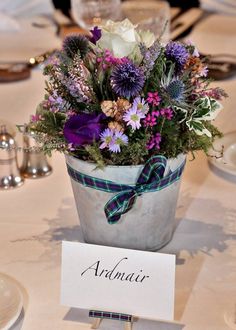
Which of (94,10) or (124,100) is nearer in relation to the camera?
(124,100)

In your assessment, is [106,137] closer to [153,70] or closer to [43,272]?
[153,70]

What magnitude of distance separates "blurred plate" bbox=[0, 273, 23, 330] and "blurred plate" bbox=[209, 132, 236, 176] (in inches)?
16.5

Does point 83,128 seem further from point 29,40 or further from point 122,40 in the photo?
point 29,40

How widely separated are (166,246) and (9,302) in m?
0.24

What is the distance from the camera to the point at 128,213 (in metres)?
0.78

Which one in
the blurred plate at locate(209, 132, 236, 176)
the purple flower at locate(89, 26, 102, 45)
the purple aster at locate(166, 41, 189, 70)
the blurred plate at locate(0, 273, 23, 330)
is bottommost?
the blurred plate at locate(0, 273, 23, 330)

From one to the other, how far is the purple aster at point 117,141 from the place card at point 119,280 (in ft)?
0.38

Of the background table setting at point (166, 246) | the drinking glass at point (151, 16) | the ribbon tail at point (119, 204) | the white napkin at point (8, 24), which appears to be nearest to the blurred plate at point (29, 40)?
the white napkin at point (8, 24)

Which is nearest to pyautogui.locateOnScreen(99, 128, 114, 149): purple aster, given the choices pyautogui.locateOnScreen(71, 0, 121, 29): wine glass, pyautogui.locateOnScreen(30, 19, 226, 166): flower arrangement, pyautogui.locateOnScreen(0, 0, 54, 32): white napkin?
pyautogui.locateOnScreen(30, 19, 226, 166): flower arrangement

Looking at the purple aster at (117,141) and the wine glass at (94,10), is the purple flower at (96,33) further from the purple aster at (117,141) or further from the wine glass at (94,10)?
the wine glass at (94,10)

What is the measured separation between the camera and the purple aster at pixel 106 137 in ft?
2.30

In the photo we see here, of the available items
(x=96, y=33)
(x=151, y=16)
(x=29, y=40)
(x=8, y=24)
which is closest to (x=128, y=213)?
(x=96, y=33)

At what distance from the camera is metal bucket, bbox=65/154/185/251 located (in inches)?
29.4

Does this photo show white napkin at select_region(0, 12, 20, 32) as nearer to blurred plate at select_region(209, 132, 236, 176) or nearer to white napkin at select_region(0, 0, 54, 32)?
white napkin at select_region(0, 0, 54, 32)
